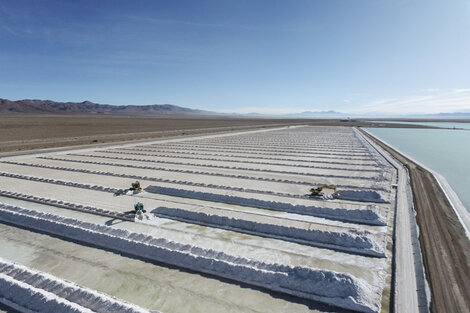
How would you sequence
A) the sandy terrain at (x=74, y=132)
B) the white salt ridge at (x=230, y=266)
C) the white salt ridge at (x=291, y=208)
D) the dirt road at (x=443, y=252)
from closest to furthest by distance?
the white salt ridge at (x=230, y=266) < the dirt road at (x=443, y=252) < the white salt ridge at (x=291, y=208) < the sandy terrain at (x=74, y=132)

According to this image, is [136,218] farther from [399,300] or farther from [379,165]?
[379,165]

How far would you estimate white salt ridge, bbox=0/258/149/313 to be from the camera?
497cm

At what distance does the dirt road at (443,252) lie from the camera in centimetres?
561

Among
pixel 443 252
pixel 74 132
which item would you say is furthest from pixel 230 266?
pixel 74 132

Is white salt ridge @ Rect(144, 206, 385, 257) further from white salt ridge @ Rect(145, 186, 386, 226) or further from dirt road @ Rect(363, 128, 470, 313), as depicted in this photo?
white salt ridge @ Rect(145, 186, 386, 226)

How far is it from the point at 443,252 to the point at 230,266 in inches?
218

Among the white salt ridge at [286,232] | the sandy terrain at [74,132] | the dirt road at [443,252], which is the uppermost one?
the white salt ridge at [286,232]

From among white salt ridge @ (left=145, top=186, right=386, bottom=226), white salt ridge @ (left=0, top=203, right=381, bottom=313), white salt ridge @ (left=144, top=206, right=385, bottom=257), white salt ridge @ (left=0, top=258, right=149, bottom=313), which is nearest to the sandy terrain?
white salt ridge @ (left=145, top=186, right=386, bottom=226)

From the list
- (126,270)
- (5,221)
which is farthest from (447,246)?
(5,221)

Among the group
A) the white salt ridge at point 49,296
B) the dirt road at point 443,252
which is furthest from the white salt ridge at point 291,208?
the white salt ridge at point 49,296

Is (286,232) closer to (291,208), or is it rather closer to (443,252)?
(291,208)

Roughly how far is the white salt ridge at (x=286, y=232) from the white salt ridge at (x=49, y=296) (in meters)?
3.43

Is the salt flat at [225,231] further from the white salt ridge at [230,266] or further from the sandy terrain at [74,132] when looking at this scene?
the sandy terrain at [74,132]

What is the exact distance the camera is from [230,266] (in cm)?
632
